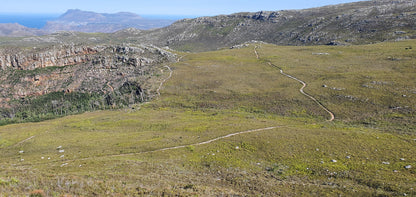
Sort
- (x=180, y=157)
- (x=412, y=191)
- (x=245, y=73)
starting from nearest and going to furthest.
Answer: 1. (x=412, y=191)
2. (x=180, y=157)
3. (x=245, y=73)

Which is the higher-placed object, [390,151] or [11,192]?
[11,192]

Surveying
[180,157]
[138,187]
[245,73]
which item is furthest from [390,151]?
[245,73]

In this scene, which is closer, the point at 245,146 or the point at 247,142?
the point at 245,146

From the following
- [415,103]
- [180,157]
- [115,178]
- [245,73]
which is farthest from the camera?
[245,73]

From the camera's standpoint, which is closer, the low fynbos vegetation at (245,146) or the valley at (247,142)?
the low fynbos vegetation at (245,146)

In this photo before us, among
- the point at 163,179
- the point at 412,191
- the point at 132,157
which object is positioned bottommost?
the point at 132,157

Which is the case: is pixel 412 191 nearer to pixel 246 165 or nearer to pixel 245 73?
pixel 246 165

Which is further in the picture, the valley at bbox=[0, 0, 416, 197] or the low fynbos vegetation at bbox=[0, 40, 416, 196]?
the valley at bbox=[0, 0, 416, 197]

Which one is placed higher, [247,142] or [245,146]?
[247,142]
